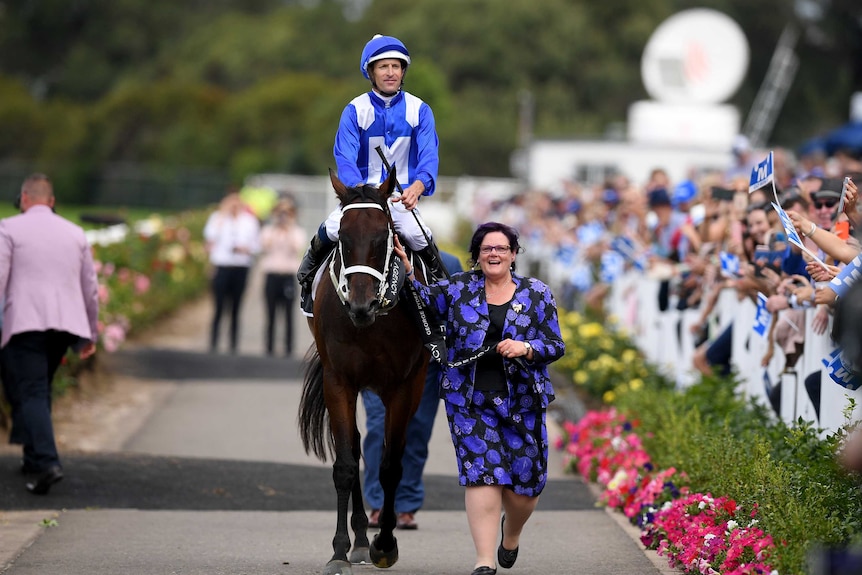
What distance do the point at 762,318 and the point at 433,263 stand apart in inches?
97.9

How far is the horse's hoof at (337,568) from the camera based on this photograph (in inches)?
287

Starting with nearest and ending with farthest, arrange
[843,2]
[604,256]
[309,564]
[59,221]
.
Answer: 1. [309,564]
2. [59,221]
3. [604,256]
4. [843,2]

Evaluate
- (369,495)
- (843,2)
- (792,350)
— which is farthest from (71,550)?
(843,2)

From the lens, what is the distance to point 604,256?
17797 millimetres

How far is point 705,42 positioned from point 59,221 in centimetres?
2598

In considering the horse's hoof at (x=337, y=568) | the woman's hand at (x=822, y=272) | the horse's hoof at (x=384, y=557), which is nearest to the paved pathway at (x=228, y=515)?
the horse's hoof at (x=384, y=557)

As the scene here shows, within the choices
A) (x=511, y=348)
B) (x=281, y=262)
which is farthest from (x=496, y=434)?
(x=281, y=262)

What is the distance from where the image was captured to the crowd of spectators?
320 inches

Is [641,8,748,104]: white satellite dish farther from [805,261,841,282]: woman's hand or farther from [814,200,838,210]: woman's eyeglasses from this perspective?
[805,261,841,282]: woman's hand

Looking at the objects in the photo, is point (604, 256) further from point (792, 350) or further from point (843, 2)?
point (843, 2)

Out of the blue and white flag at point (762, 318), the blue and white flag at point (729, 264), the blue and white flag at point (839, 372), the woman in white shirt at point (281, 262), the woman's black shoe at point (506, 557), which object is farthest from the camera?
the woman in white shirt at point (281, 262)

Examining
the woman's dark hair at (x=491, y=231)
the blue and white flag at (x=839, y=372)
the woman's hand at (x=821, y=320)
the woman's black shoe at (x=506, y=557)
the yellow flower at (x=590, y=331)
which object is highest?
the woman's dark hair at (x=491, y=231)

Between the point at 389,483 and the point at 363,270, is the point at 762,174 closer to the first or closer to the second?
the point at 363,270

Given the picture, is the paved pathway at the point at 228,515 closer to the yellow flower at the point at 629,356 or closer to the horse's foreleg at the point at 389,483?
the horse's foreleg at the point at 389,483
